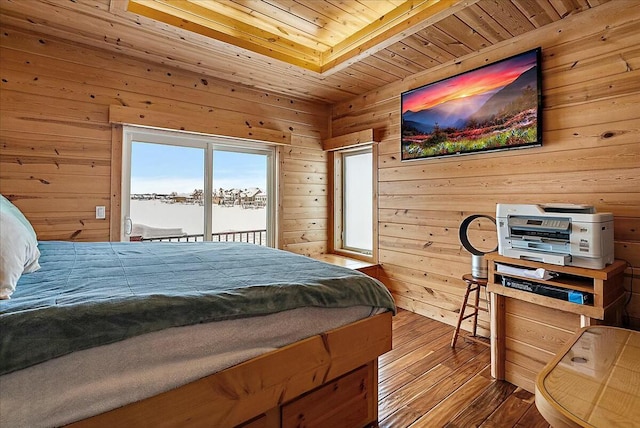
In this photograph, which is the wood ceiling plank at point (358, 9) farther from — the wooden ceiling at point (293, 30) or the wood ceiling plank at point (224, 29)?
the wood ceiling plank at point (224, 29)

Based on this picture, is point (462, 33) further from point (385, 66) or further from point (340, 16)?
point (340, 16)

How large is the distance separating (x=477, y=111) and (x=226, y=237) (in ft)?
9.31

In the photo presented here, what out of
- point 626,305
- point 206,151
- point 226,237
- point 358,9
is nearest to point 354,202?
point 226,237

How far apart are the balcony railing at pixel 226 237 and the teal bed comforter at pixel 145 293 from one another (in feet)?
3.68

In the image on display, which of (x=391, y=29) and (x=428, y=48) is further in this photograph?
(x=428, y=48)

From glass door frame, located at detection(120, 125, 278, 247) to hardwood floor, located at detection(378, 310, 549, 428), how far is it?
2.10 meters

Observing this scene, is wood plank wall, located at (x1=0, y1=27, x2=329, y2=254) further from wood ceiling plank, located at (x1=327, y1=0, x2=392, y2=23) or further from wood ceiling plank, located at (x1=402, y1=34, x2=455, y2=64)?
wood ceiling plank, located at (x1=402, y1=34, x2=455, y2=64)

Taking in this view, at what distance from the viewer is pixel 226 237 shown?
3664 mm

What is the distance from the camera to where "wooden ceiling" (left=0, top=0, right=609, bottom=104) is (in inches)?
87.8

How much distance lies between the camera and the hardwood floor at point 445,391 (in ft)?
5.76

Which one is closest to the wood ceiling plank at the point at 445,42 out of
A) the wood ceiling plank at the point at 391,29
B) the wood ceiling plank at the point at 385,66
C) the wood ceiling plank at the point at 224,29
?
the wood ceiling plank at the point at 391,29

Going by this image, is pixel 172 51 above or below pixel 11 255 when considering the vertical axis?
above

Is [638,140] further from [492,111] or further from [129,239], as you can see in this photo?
[129,239]

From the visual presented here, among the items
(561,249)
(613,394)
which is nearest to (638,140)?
(561,249)
